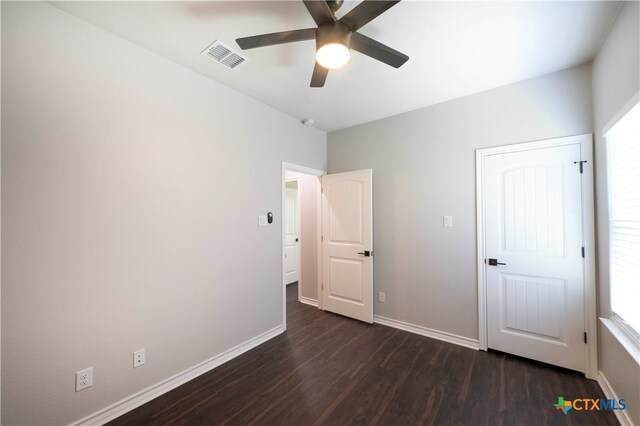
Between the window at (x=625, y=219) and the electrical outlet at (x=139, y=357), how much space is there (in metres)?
3.24

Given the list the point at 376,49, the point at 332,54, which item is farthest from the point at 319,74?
the point at 376,49

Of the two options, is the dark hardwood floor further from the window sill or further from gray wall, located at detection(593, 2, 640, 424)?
the window sill

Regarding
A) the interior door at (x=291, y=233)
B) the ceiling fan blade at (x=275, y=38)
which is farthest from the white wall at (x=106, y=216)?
the interior door at (x=291, y=233)

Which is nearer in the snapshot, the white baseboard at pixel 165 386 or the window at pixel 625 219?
the window at pixel 625 219

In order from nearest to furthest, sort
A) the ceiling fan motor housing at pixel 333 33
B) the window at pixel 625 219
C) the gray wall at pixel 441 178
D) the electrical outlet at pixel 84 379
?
the ceiling fan motor housing at pixel 333 33, the window at pixel 625 219, the electrical outlet at pixel 84 379, the gray wall at pixel 441 178

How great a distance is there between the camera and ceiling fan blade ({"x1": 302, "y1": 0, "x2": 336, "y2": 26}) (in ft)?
4.09

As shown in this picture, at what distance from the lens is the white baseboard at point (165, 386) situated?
1.65 m

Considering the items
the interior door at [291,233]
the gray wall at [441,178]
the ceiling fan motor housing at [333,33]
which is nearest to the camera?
the ceiling fan motor housing at [333,33]

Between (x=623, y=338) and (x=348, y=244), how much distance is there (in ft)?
7.91

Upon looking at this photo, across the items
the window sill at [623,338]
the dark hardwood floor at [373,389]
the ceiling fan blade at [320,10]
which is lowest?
the dark hardwood floor at [373,389]

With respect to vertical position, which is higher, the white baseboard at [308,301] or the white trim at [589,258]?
the white trim at [589,258]

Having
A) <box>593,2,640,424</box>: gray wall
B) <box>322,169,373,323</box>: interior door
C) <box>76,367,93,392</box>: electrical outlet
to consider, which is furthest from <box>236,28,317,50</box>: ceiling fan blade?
<box>76,367,93,392</box>: electrical outlet

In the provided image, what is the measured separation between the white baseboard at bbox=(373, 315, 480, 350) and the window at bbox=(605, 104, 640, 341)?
45.9 inches

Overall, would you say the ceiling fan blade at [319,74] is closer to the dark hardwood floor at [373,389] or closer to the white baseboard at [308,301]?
the dark hardwood floor at [373,389]
